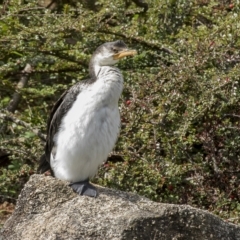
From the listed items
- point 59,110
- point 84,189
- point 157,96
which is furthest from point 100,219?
point 157,96

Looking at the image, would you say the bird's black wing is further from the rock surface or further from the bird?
the rock surface

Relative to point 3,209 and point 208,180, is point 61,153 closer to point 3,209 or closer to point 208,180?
point 208,180

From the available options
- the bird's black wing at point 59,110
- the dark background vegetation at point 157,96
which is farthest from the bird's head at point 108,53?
the dark background vegetation at point 157,96

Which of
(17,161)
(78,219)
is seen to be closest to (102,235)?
(78,219)

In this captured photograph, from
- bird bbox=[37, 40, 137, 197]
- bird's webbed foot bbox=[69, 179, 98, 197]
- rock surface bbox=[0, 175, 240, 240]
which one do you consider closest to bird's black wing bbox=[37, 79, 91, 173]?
bird bbox=[37, 40, 137, 197]

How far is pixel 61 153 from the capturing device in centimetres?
501

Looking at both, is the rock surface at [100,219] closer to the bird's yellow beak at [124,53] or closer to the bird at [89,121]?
the bird at [89,121]

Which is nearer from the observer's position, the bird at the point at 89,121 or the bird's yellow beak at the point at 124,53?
the bird at the point at 89,121

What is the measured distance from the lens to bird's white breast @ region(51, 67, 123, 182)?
4777 mm

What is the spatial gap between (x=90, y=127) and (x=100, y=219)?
0.87 m

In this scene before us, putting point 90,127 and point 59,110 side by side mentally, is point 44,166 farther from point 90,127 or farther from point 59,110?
point 90,127

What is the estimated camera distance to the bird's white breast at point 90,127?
4.78 m

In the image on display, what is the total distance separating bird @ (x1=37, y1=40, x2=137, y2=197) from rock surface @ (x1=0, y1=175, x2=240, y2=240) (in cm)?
31

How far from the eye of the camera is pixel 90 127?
188 inches
